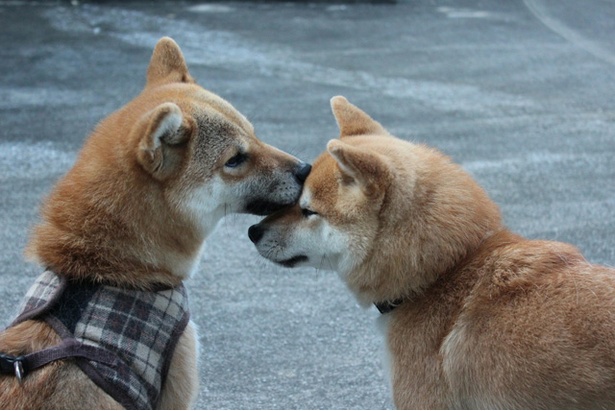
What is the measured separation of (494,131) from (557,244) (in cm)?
523

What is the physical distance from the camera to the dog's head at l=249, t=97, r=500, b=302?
141 inches

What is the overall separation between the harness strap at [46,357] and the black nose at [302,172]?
1223mm

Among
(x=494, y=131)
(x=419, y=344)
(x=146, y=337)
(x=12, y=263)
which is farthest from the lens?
(x=494, y=131)

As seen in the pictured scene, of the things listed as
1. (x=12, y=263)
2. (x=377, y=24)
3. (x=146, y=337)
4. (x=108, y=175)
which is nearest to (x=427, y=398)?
(x=146, y=337)

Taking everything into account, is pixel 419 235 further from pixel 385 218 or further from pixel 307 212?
pixel 307 212

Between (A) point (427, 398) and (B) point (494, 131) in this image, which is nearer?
(A) point (427, 398)

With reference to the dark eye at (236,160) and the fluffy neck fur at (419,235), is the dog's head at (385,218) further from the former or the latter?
the dark eye at (236,160)

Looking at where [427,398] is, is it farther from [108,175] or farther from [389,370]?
[108,175]

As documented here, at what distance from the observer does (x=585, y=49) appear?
11930 millimetres

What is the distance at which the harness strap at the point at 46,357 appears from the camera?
10.1 feet

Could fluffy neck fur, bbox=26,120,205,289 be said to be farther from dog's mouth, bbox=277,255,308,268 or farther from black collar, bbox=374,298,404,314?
black collar, bbox=374,298,404,314

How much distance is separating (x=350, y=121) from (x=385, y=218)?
2.70 ft

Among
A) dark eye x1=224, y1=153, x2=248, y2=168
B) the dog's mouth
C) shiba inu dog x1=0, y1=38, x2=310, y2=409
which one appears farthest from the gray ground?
dark eye x1=224, y1=153, x2=248, y2=168

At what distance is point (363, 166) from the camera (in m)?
3.54
